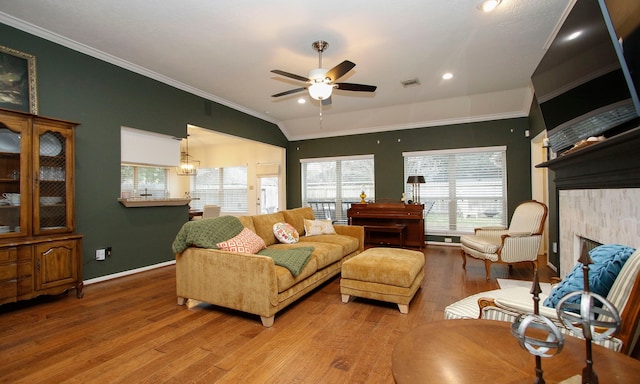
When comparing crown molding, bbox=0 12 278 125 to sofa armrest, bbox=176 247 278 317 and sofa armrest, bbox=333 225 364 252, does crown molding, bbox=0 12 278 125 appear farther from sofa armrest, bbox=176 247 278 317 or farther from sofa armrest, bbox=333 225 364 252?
sofa armrest, bbox=333 225 364 252

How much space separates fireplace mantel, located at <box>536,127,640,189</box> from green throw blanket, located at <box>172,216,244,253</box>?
300cm

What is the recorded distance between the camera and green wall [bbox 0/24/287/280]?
3383 millimetres

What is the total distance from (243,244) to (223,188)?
21.3 ft

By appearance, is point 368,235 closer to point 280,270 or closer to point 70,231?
point 280,270

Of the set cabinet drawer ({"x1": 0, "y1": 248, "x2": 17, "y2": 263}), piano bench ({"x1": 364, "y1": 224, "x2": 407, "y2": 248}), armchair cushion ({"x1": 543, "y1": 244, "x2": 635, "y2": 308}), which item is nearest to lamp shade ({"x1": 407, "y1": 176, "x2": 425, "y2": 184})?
piano bench ({"x1": 364, "y1": 224, "x2": 407, "y2": 248})

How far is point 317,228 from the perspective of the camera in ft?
14.6

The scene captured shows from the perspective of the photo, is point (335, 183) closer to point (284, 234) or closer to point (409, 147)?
point (409, 147)

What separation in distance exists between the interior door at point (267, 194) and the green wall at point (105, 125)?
3618mm

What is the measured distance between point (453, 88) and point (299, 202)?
4.52 metres

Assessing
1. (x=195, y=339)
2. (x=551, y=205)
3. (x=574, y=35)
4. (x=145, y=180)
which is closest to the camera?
(x=574, y=35)

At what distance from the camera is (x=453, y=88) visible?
16.5 ft

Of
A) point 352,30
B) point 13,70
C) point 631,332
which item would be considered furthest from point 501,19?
point 13,70

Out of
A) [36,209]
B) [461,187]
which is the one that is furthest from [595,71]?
[36,209]

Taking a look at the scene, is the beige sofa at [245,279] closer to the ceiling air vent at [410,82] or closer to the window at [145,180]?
the ceiling air vent at [410,82]
